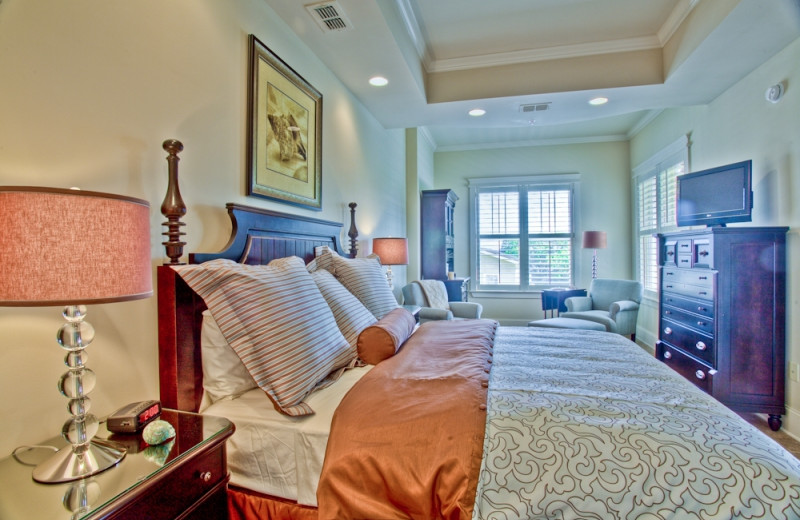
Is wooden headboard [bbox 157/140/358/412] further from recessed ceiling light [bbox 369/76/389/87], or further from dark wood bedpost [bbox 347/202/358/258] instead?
recessed ceiling light [bbox 369/76/389/87]

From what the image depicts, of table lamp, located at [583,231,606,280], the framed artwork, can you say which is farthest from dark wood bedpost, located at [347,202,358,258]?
table lamp, located at [583,231,606,280]

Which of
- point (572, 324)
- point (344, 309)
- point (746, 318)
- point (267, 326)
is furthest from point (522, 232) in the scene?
point (267, 326)

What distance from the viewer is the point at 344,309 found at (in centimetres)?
192

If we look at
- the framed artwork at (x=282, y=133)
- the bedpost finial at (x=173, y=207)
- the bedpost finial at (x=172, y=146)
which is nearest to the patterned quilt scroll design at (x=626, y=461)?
the bedpost finial at (x=173, y=207)

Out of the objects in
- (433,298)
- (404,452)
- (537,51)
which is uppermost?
(537,51)

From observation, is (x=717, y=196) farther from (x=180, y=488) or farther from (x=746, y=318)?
(x=180, y=488)

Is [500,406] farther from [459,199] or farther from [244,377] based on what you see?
[459,199]

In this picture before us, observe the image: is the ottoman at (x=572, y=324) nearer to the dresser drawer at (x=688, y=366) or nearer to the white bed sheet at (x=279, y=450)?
the dresser drawer at (x=688, y=366)

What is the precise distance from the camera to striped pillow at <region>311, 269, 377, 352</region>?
1863mm

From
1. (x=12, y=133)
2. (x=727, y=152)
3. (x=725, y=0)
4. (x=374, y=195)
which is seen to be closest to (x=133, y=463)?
(x=12, y=133)

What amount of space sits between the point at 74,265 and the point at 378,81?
2645 mm

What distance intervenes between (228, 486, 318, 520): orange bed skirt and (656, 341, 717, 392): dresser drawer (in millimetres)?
2967

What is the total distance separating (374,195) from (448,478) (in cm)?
298

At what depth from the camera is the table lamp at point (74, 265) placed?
759 mm
